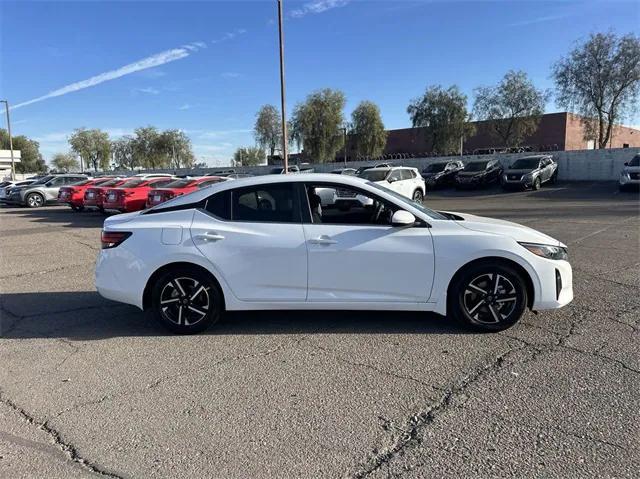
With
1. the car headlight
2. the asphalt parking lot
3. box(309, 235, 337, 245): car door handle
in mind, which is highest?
box(309, 235, 337, 245): car door handle

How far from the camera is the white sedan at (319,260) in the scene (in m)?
4.61

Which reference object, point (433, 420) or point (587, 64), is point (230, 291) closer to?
point (433, 420)

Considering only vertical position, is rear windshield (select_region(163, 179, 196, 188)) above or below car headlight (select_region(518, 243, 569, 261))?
above

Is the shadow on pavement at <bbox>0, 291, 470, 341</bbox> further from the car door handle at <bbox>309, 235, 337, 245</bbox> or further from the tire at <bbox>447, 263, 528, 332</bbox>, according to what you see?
the car door handle at <bbox>309, 235, 337, 245</bbox>

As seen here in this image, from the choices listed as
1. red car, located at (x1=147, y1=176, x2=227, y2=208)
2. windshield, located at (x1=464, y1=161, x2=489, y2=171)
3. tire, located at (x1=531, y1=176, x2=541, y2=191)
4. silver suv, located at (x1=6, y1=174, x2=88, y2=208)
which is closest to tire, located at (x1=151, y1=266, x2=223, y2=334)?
red car, located at (x1=147, y1=176, x2=227, y2=208)

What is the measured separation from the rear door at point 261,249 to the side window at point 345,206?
0.20 m

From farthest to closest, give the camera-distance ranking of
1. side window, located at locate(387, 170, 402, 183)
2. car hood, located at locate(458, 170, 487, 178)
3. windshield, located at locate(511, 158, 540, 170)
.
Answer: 1. car hood, located at locate(458, 170, 487, 178)
2. windshield, located at locate(511, 158, 540, 170)
3. side window, located at locate(387, 170, 402, 183)

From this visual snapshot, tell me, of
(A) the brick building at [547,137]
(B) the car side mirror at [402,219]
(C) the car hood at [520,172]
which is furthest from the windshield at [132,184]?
(A) the brick building at [547,137]

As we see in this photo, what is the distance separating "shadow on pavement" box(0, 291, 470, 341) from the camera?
490cm

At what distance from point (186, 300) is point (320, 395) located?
1912 mm

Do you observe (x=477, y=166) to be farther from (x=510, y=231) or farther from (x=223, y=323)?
(x=223, y=323)

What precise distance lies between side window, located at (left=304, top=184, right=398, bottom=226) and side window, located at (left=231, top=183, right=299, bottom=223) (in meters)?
0.21

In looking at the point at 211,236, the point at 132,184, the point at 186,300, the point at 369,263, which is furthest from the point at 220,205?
the point at 132,184

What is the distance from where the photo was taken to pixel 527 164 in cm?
2734
